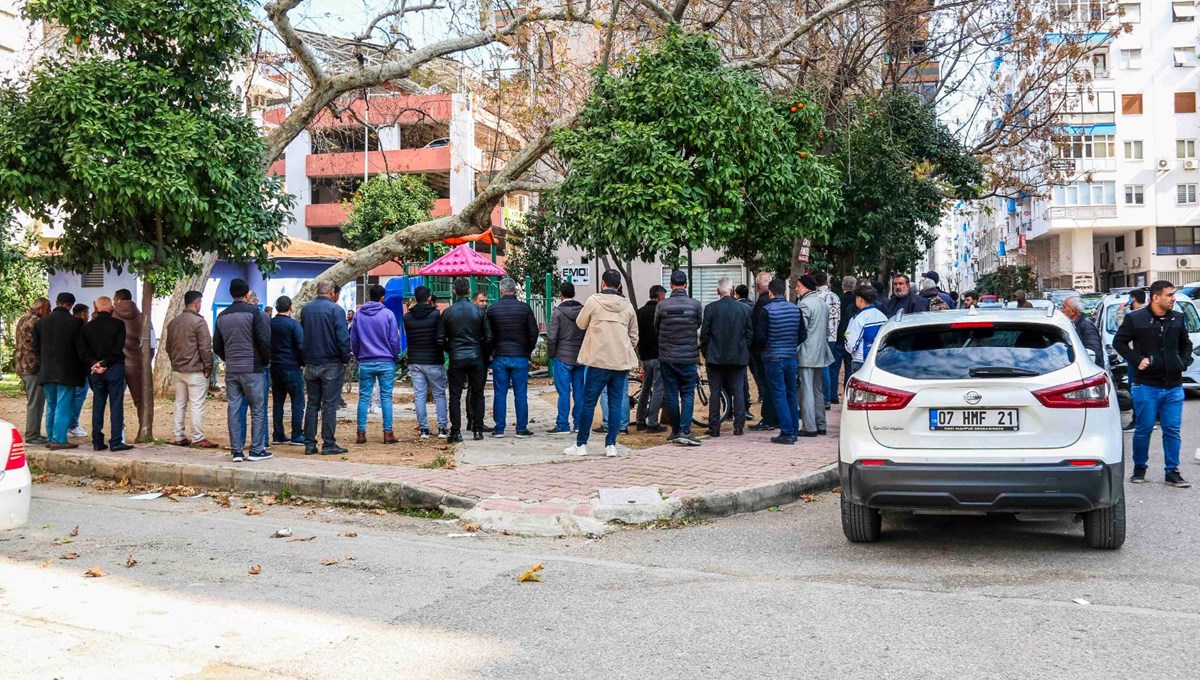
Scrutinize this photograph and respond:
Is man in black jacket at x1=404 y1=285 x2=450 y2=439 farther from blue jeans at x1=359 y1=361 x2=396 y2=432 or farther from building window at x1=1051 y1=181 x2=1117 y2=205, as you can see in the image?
building window at x1=1051 y1=181 x2=1117 y2=205

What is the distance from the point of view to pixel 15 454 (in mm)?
6145

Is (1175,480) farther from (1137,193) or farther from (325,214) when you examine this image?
(1137,193)

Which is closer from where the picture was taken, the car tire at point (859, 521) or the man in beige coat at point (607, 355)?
the car tire at point (859, 521)

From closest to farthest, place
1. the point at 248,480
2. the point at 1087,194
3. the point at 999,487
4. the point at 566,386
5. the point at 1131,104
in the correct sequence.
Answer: the point at 999,487, the point at 248,480, the point at 566,386, the point at 1131,104, the point at 1087,194

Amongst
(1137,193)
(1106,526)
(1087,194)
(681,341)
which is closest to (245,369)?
(681,341)

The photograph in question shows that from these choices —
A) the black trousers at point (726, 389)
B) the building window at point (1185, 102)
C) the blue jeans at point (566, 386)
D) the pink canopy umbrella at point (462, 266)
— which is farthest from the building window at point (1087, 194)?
the blue jeans at point (566, 386)

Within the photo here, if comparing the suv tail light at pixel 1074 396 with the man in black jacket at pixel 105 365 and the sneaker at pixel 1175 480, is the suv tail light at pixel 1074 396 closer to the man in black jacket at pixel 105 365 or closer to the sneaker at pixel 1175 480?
the sneaker at pixel 1175 480

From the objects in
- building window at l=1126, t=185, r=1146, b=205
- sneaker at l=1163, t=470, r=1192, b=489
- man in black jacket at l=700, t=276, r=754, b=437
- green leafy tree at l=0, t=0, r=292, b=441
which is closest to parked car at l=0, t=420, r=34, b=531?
green leafy tree at l=0, t=0, r=292, b=441

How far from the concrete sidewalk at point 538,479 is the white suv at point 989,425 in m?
2.04

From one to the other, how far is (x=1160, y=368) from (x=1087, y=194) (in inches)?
1939

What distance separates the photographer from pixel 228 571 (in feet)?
21.4

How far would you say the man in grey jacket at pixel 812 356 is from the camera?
12.2m

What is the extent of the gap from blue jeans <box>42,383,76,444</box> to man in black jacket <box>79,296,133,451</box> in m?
0.51

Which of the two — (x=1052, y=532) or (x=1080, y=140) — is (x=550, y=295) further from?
(x=1080, y=140)
